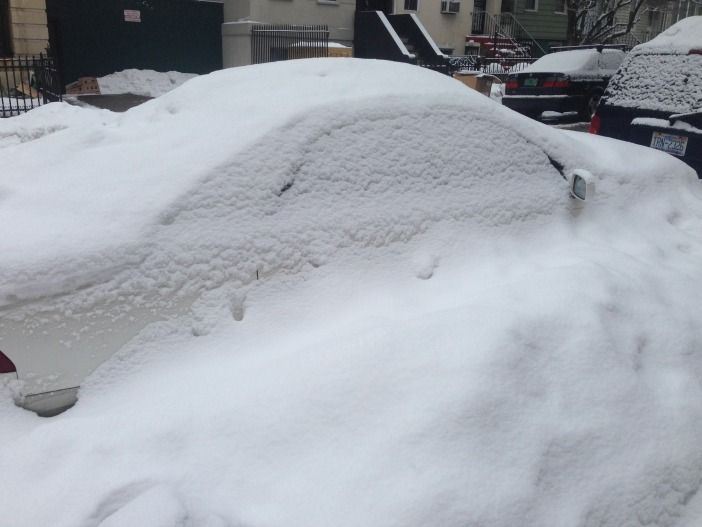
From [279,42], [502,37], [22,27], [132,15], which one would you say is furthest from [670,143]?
[502,37]

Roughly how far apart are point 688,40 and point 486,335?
17.7ft

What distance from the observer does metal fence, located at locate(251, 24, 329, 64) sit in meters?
18.9

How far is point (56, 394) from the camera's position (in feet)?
8.19

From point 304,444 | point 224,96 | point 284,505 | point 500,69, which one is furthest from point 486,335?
point 500,69

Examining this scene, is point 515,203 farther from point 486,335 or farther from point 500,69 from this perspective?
point 500,69

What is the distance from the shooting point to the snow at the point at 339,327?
2.32 meters

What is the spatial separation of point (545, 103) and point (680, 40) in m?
6.70

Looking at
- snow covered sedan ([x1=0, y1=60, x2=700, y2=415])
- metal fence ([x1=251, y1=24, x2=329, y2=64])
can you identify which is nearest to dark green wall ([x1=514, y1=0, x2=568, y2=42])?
metal fence ([x1=251, y1=24, x2=329, y2=64])

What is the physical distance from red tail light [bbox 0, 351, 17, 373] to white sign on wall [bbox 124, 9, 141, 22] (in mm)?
18207

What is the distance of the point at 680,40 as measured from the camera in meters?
6.78

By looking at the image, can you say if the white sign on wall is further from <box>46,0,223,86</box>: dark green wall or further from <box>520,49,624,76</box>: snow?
<box>520,49,624,76</box>: snow

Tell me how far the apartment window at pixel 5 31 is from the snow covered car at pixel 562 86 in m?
11.3

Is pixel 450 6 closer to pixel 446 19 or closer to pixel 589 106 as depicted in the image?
pixel 446 19

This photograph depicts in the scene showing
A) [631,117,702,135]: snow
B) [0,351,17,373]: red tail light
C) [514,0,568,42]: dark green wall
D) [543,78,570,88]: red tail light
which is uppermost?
[514,0,568,42]: dark green wall
